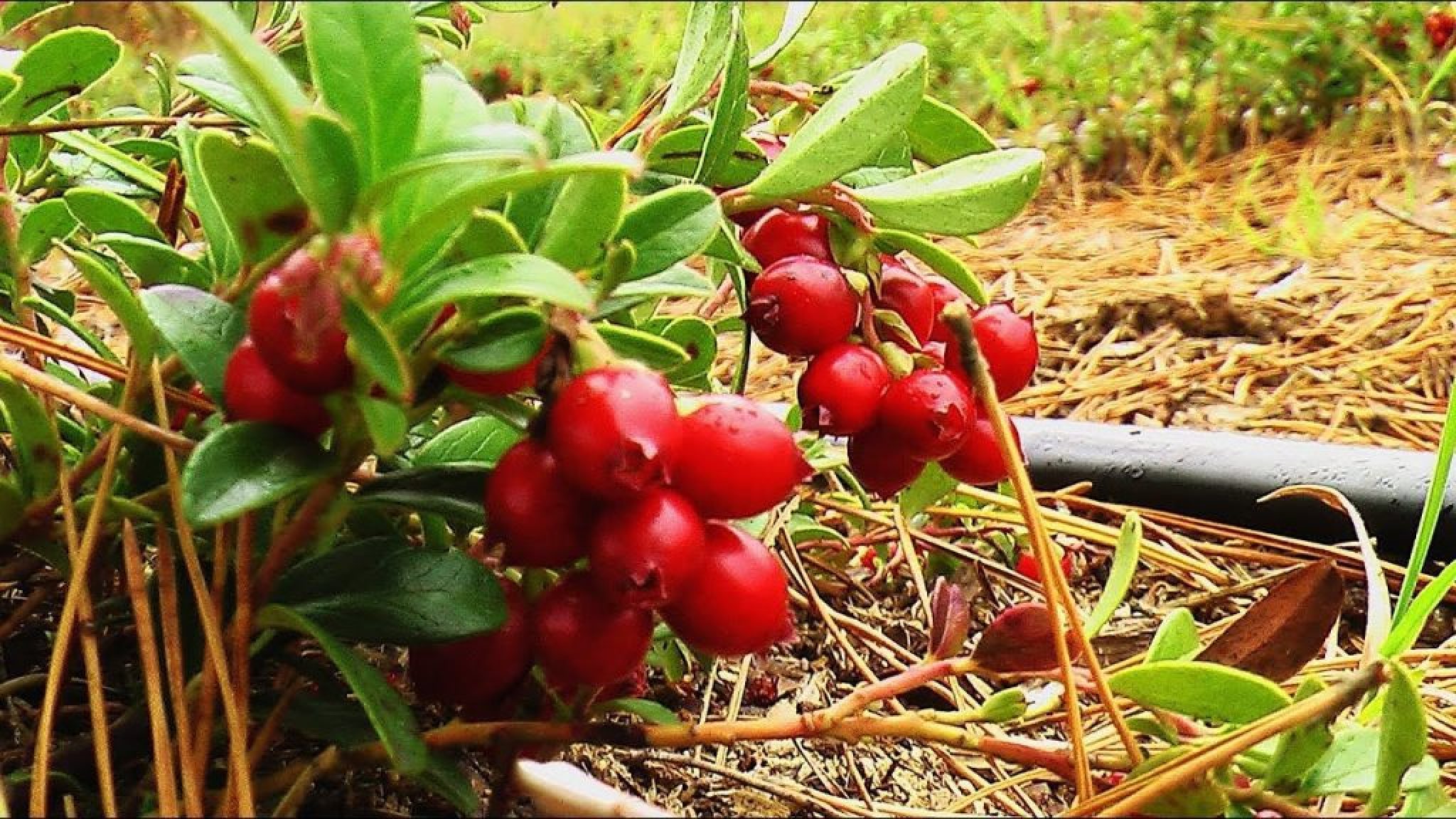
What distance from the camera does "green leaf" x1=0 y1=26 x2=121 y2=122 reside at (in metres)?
0.68

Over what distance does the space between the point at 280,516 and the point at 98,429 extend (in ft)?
0.58

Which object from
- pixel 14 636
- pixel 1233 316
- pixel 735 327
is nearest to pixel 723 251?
pixel 735 327

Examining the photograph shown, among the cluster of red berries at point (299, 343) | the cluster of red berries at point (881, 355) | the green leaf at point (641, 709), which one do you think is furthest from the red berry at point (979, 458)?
the cluster of red berries at point (299, 343)

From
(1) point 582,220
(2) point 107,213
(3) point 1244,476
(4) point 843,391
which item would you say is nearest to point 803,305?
A: (4) point 843,391

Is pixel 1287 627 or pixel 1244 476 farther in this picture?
pixel 1244 476

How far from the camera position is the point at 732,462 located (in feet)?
1.52

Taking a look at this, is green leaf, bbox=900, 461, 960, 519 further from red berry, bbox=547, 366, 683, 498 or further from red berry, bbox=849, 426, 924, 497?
red berry, bbox=547, 366, 683, 498

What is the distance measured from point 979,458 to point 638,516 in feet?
0.85

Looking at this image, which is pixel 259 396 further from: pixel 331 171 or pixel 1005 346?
pixel 1005 346

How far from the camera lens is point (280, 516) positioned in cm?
56

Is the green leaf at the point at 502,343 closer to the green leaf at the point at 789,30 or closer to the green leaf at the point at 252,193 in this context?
the green leaf at the point at 252,193

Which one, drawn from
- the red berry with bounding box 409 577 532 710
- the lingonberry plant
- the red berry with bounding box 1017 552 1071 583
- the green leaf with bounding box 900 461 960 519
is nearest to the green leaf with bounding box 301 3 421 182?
the lingonberry plant

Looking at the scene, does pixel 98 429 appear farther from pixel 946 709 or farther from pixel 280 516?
pixel 946 709

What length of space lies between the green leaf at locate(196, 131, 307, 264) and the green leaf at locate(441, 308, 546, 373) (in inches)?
4.4
